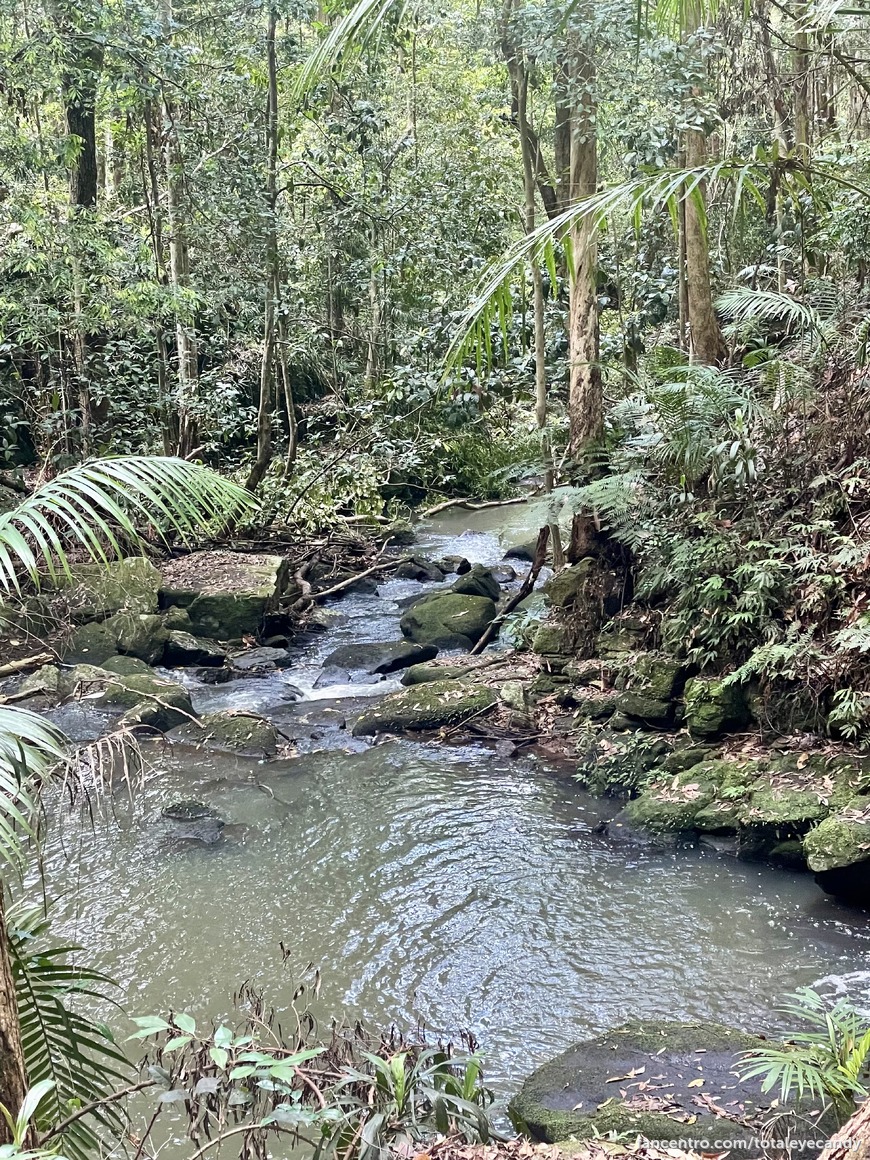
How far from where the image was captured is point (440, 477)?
17.1 m

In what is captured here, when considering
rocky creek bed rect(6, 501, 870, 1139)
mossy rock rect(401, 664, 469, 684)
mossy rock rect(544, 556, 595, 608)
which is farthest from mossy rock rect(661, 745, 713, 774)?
mossy rock rect(401, 664, 469, 684)

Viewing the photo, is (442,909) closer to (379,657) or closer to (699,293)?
(379,657)

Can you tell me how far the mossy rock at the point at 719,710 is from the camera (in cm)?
710

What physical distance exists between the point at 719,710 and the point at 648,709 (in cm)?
68

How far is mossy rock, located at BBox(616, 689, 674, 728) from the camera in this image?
24.9ft

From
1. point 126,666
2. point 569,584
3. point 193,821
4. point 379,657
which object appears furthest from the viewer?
point 379,657

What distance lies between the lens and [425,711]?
29.2 feet

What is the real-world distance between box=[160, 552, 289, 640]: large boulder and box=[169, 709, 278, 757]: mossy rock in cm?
277

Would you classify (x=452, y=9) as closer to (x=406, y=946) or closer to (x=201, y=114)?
(x=201, y=114)

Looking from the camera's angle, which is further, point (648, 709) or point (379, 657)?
point (379, 657)

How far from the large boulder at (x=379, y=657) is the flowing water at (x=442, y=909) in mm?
2322

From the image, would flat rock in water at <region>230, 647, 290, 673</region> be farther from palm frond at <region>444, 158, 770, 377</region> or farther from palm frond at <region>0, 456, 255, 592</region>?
palm frond at <region>0, 456, 255, 592</region>

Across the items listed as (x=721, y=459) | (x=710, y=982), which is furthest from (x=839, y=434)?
(x=710, y=982)

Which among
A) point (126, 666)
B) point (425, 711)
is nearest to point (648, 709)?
point (425, 711)
